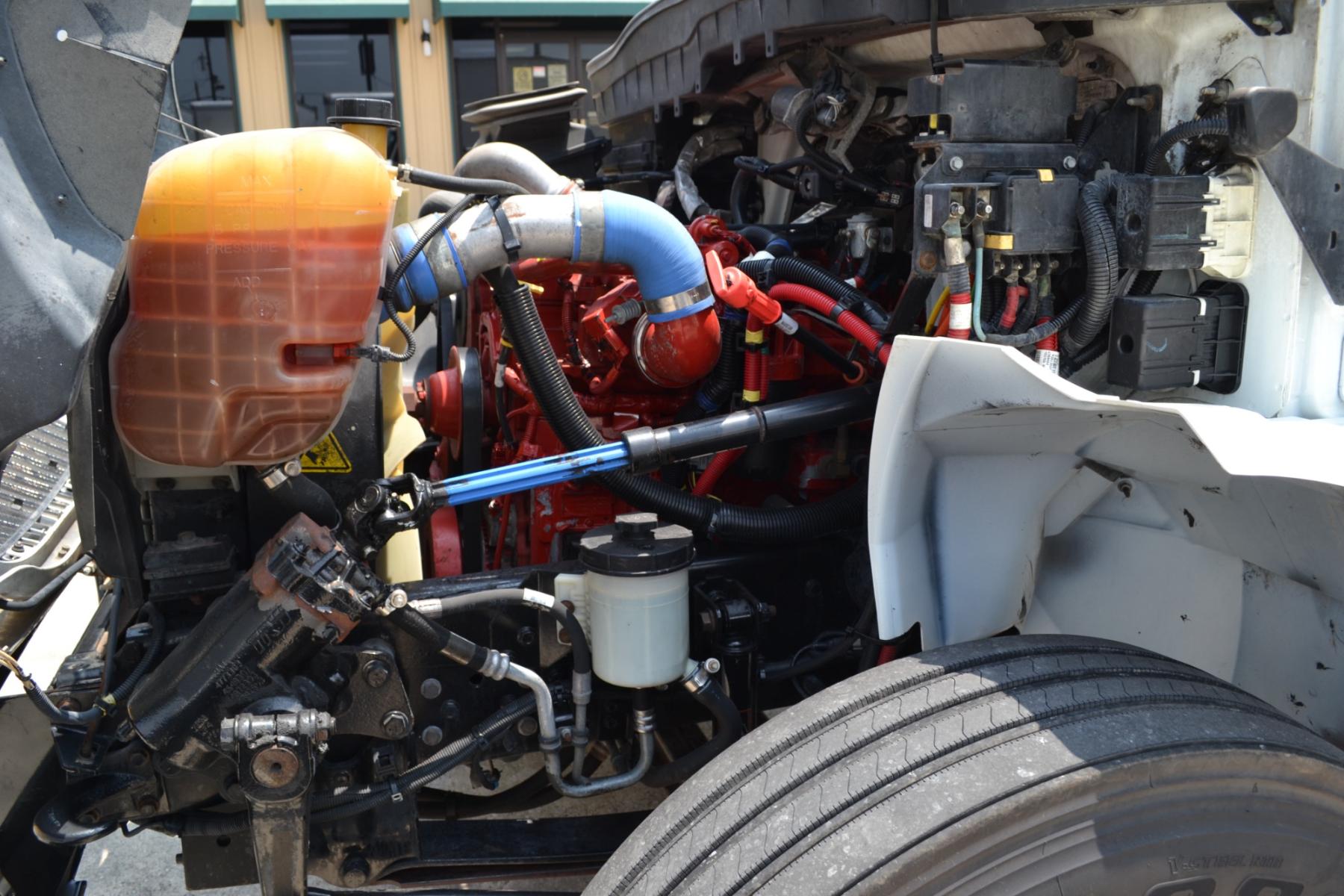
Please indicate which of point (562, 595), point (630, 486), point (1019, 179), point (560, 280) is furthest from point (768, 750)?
point (560, 280)

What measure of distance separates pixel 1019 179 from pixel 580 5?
9651 millimetres

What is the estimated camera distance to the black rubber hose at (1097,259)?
174 centimetres

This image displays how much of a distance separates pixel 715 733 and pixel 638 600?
363mm

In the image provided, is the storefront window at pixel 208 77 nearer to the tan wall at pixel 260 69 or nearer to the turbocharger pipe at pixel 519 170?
the tan wall at pixel 260 69

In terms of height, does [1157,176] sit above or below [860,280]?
above

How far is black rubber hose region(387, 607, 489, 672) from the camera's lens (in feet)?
6.08

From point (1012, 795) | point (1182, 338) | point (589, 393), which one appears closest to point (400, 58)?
point (589, 393)

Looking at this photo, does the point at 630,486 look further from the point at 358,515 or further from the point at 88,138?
the point at 88,138

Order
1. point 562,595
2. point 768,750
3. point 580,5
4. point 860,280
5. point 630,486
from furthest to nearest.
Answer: point 580,5 < point 860,280 < point 630,486 < point 562,595 < point 768,750

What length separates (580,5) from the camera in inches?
414

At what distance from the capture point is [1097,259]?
175 centimetres

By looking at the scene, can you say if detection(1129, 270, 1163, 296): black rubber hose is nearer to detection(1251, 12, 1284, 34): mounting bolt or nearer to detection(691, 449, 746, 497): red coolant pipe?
detection(1251, 12, 1284, 34): mounting bolt

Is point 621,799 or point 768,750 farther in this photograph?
point 621,799

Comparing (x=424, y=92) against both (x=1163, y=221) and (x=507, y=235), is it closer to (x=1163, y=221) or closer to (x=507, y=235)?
(x=507, y=235)
